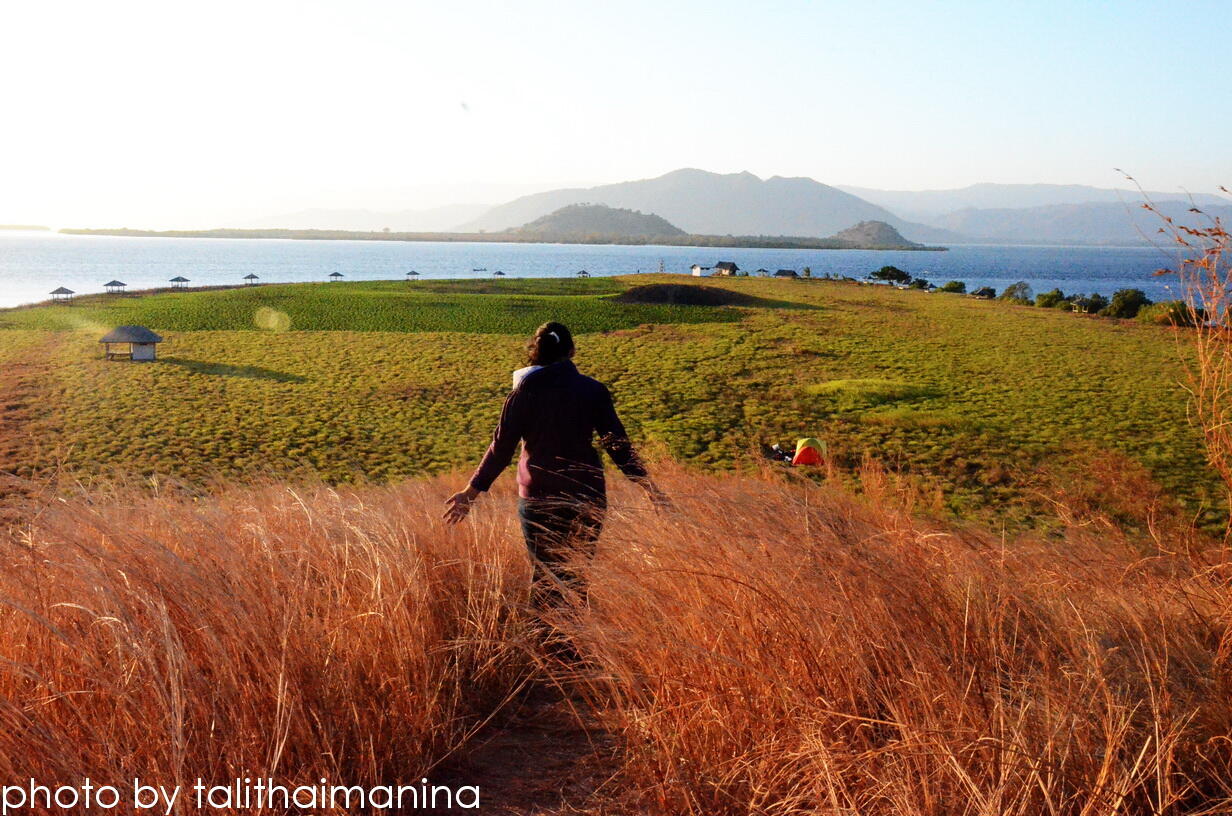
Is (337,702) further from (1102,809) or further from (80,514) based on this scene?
(1102,809)

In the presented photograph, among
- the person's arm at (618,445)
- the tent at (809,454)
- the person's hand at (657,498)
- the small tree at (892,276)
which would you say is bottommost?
the tent at (809,454)

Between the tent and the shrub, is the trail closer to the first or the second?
the tent

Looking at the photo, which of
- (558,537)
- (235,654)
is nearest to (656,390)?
(558,537)

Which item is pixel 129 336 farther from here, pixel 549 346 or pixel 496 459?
pixel 549 346

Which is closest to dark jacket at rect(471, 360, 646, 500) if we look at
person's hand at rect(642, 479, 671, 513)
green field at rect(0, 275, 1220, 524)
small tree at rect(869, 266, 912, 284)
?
person's hand at rect(642, 479, 671, 513)

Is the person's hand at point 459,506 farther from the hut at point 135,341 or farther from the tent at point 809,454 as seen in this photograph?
the hut at point 135,341

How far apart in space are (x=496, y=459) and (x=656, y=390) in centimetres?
1646

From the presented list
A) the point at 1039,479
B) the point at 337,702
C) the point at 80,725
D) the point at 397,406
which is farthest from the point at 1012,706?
the point at 397,406

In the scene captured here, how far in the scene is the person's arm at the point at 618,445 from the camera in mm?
4547

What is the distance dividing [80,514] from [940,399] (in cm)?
1786

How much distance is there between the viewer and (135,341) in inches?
951

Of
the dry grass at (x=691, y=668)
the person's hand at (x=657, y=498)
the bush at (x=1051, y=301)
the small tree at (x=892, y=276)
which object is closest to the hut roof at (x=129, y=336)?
the dry grass at (x=691, y=668)

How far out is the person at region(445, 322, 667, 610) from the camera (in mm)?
4555

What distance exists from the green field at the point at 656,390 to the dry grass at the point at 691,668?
377 centimetres
